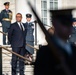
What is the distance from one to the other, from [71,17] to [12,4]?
15.8 m

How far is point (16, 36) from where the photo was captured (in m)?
12.2

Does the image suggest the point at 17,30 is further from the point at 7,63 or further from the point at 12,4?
the point at 12,4

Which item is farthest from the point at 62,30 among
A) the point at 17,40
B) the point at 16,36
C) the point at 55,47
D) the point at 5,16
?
the point at 5,16

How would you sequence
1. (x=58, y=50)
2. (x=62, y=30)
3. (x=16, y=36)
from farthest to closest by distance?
(x=16, y=36) → (x=62, y=30) → (x=58, y=50)

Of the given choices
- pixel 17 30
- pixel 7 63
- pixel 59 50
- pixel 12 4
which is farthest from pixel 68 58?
pixel 12 4

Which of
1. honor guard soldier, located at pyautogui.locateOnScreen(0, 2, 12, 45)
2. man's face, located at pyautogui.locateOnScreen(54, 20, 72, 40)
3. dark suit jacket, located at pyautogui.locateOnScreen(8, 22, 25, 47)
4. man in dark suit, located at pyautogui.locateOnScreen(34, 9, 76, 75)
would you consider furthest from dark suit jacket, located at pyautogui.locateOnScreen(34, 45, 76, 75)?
honor guard soldier, located at pyautogui.locateOnScreen(0, 2, 12, 45)

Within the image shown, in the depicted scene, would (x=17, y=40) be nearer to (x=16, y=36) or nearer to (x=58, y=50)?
(x=16, y=36)

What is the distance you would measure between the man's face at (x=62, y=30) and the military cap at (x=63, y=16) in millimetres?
40

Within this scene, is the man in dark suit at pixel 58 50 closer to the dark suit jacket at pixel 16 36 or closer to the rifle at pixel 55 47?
the rifle at pixel 55 47

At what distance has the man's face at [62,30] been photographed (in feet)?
13.1

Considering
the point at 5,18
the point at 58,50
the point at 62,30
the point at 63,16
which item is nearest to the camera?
the point at 58,50

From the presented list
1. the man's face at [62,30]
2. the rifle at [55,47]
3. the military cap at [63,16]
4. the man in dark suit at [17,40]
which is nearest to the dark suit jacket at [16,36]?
the man in dark suit at [17,40]

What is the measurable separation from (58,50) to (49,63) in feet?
1.20

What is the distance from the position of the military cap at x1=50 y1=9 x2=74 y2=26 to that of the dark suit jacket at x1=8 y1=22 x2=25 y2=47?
308 inches
